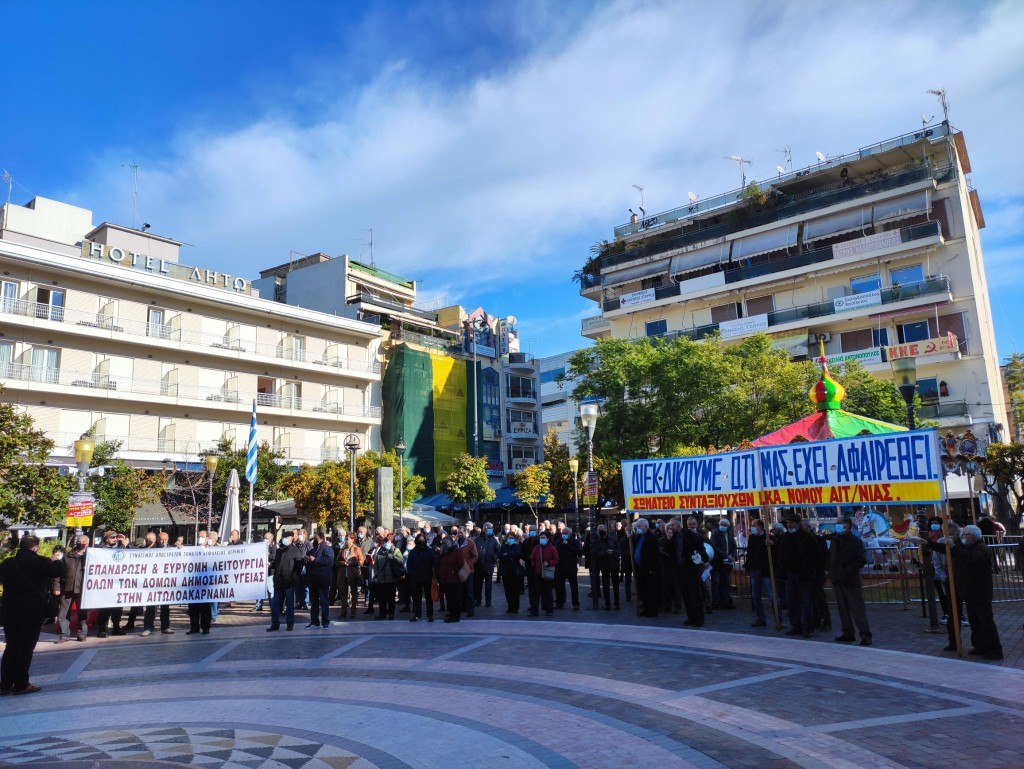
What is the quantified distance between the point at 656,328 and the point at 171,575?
40761 millimetres

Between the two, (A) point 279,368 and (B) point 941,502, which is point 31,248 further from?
(B) point 941,502

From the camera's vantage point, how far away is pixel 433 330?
56.3 m

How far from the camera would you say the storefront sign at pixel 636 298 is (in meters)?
49.7

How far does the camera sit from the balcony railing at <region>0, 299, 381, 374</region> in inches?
1391

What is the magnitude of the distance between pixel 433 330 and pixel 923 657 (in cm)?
4874

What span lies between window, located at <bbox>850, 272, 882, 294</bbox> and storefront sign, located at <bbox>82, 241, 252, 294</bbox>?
3594 cm

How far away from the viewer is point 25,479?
19781 mm

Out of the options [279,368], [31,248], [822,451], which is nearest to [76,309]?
[31,248]

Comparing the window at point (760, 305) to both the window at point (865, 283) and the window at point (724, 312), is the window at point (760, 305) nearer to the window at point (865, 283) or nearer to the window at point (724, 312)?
the window at point (724, 312)

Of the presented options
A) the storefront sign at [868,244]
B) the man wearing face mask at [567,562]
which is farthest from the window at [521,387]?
the man wearing face mask at [567,562]

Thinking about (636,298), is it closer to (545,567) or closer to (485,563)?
(485,563)

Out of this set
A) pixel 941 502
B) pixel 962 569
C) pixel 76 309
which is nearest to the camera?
pixel 962 569

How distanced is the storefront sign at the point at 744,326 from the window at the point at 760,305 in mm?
642

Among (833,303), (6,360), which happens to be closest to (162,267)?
(6,360)
